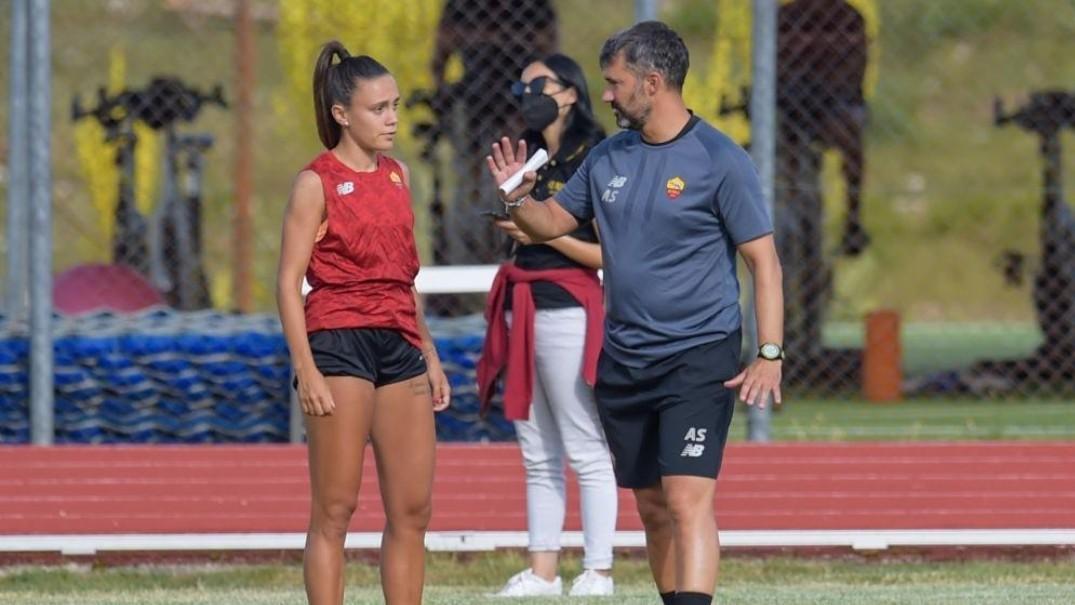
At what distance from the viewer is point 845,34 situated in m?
14.4

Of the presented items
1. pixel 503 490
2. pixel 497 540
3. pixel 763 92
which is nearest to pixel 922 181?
pixel 763 92

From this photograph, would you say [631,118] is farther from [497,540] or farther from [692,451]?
[497,540]

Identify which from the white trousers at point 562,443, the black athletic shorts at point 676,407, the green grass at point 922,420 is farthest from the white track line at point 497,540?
the black athletic shorts at point 676,407

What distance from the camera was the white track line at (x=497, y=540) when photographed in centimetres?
810

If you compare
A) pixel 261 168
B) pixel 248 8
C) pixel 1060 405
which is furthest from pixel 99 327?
pixel 261 168

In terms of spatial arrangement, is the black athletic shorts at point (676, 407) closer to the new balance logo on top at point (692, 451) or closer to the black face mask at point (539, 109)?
the new balance logo on top at point (692, 451)

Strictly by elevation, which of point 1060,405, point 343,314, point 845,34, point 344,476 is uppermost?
point 845,34

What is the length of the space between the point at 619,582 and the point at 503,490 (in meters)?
0.76

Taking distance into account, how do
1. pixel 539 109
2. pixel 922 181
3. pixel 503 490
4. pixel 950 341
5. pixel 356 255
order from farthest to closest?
pixel 922 181, pixel 950 341, pixel 503 490, pixel 539 109, pixel 356 255

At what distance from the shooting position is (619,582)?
25.9ft

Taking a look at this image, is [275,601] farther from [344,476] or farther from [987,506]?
[987,506]

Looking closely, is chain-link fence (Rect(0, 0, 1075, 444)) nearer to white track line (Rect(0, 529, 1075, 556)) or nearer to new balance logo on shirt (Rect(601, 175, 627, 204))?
new balance logo on shirt (Rect(601, 175, 627, 204))

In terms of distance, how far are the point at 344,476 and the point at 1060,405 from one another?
30.7 feet

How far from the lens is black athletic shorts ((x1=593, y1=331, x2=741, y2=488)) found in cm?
548
